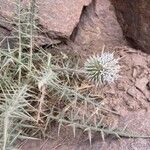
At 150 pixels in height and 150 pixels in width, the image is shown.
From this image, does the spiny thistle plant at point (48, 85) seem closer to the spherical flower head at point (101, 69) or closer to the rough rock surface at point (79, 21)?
the spherical flower head at point (101, 69)

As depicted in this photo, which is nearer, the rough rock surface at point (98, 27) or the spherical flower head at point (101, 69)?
the spherical flower head at point (101, 69)

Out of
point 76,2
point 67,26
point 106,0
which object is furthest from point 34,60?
point 106,0

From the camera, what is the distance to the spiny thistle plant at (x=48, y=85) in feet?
6.72

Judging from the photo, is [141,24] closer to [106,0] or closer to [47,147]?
[106,0]

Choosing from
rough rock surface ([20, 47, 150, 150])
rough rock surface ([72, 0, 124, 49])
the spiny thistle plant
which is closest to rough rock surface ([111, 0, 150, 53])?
rough rock surface ([72, 0, 124, 49])

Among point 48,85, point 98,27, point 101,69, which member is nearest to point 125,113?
point 101,69

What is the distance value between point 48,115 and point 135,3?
0.84m

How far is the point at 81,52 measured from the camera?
2.48 metres

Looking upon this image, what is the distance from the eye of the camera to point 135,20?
100 inches

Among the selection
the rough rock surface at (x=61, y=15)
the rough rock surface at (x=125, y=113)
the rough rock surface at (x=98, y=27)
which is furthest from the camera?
the rough rock surface at (x=98, y=27)

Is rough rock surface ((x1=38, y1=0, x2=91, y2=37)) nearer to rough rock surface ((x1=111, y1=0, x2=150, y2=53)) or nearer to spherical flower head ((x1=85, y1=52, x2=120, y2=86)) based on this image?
rough rock surface ((x1=111, y1=0, x2=150, y2=53))

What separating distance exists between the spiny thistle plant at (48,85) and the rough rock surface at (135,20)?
1.11 ft

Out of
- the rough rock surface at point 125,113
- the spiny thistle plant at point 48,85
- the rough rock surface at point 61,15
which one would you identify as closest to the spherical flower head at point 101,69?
the spiny thistle plant at point 48,85

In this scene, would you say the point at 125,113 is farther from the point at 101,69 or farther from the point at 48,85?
the point at 48,85
